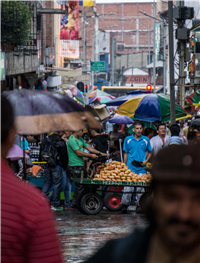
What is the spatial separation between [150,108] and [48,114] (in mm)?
11166

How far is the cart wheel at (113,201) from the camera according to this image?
443 inches

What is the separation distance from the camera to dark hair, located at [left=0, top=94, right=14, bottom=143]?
229cm

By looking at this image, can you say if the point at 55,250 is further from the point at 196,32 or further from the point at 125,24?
the point at 125,24

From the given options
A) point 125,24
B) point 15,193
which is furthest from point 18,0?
point 125,24

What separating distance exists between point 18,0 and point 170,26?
17.0ft

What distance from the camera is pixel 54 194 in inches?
449

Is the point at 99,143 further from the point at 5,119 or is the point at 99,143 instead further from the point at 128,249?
the point at 128,249

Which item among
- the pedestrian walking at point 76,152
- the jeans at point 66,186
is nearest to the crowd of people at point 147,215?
the pedestrian walking at point 76,152

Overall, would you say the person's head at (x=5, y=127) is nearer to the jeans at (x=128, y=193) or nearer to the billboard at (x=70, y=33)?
the jeans at (x=128, y=193)

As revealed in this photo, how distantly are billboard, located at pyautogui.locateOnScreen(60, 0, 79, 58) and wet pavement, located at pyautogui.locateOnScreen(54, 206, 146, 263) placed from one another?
2798cm

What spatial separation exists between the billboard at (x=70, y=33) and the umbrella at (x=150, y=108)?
867 inches

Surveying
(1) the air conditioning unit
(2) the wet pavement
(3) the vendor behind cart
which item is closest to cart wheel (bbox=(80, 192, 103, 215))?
(2) the wet pavement

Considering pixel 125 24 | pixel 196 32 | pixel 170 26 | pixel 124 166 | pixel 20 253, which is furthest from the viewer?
pixel 125 24

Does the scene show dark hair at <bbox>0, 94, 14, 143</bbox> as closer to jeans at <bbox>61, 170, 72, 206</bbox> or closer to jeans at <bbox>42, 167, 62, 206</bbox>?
jeans at <bbox>42, 167, 62, 206</bbox>
